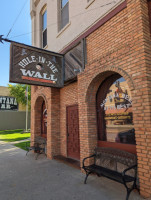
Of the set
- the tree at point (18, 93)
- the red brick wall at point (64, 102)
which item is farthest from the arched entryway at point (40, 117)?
the tree at point (18, 93)

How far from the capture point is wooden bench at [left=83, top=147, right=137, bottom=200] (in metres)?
3.41

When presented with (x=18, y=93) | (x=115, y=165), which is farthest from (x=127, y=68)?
(x=18, y=93)

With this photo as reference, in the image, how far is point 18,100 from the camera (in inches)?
1042

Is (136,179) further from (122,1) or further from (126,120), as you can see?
(122,1)

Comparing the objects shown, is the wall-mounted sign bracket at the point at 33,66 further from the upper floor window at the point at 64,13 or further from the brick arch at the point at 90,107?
the upper floor window at the point at 64,13

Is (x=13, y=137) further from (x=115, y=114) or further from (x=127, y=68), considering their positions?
(x=127, y=68)

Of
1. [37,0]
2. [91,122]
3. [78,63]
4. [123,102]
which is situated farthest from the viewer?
[37,0]

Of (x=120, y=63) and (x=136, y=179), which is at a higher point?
(x=120, y=63)

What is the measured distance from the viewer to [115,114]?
4.55 m

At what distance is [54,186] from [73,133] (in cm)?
254

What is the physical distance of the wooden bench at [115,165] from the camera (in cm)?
341

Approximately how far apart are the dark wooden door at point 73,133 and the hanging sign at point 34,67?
1.32 meters

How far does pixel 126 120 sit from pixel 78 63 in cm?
276

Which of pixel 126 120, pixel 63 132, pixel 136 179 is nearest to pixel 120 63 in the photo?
pixel 126 120
